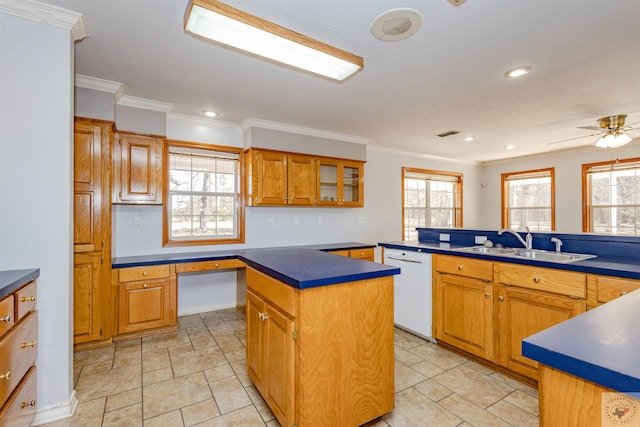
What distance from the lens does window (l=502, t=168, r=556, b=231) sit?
5941 mm

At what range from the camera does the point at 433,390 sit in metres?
2.17

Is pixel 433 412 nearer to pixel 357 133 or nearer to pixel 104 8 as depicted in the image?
pixel 104 8

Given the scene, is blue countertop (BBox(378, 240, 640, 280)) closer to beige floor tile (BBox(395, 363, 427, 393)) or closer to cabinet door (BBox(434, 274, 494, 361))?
cabinet door (BBox(434, 274, 494, 361))

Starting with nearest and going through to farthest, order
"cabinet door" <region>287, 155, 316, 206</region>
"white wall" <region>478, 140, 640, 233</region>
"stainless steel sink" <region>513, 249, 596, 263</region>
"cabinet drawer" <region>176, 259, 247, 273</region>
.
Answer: "stainless steel sink" <region>513, 249, 596, 263</region>
"cabinet drawer" <region>176, 259, 247, 273</region>
"cabinet door" <region>287, 155, 316, 206</region>
"white wall" <region>478, 140, 640, 233</region>

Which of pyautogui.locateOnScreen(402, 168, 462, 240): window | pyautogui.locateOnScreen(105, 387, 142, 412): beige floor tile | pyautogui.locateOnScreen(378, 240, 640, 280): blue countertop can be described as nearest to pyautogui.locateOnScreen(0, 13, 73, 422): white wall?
pyautogui.locateOnScreen(105, 387, 142, 412): beige floor tile

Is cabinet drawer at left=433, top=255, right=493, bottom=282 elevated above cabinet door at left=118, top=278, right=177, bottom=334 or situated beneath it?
elevated above

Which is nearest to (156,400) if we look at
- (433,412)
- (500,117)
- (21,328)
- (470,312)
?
(21,328)

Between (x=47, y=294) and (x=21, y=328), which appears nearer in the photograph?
(x=21, y=328)

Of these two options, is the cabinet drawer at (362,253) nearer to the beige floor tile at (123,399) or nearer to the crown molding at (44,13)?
the beige floor tile at (123,399)

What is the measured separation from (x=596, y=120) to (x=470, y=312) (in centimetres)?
341

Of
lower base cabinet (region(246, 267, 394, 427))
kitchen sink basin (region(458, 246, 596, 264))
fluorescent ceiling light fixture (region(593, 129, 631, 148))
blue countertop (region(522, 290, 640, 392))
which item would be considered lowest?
lower base cabinet (region(246, 267, 394, 427))

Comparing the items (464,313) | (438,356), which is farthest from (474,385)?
(464,313)

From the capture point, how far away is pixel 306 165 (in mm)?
4254

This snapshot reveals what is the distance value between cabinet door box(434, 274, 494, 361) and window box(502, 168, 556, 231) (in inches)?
159
